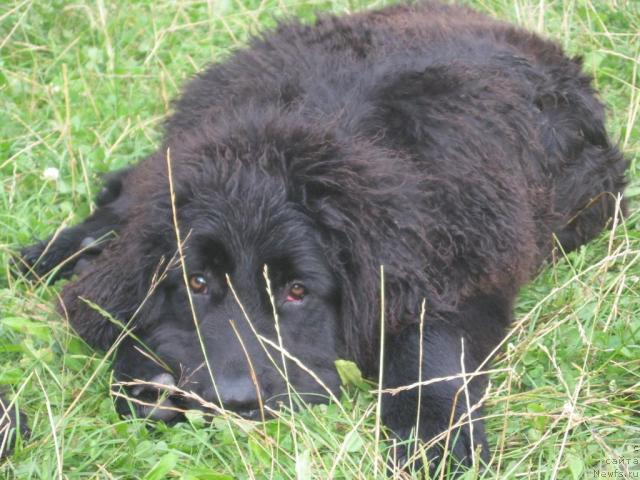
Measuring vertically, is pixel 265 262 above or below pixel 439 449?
above

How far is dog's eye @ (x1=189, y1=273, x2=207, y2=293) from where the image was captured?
4043 millimetres

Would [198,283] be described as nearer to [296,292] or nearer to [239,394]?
[296,292]

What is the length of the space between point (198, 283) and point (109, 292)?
0.44 m

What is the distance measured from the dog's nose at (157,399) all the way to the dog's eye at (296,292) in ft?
1.74

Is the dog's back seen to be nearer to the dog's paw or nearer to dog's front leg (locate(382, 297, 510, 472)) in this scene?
dog's front leg (locate(382, 297, 510, 472))

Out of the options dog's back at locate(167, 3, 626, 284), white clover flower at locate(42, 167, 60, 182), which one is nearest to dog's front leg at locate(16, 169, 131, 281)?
white clover flower at locate(42, 167, 60, 182)

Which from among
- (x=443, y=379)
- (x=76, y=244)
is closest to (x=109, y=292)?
(x=76, y=244)

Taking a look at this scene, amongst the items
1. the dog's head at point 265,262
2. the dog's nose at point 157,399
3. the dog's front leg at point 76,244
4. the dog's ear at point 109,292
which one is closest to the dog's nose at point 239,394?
the dog's head at point 265,262

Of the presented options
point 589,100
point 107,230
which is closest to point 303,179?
point 107,230

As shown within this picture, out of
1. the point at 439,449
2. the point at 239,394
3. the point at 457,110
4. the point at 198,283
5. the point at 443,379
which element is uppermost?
the point at 457,110

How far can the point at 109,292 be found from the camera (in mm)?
4273

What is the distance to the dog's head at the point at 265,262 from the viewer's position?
3906 millimetres

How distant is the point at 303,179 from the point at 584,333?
1.31m

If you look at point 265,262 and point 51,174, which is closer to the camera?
point 265,262
